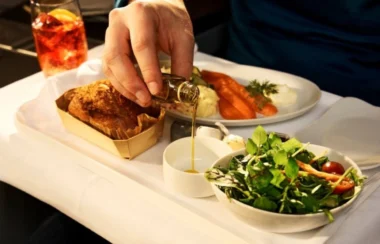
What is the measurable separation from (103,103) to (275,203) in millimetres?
380

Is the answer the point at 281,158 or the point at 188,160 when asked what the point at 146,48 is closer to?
the point at 188,160

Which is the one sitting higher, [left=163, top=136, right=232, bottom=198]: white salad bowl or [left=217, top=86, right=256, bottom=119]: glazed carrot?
[left=163, top=136, right=232, bottom=198]: white salad bowl

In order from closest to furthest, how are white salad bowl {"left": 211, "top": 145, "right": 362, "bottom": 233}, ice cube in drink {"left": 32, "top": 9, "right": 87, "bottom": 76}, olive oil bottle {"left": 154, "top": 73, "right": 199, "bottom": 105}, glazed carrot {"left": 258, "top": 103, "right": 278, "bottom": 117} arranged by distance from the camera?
white salad bowl {"left": 211, "top": 145, "right": 362, "bottom": 233} < olive oil bottle {"left": 154, "top": 73, "right": 199, "bottom": 105} < glazed carrot {"left": 258, "top": 103, "right": 278, "bottom": 117} < ice cube in drink {"left": 32, "top": 9, "right": 87, "bottom": 76}

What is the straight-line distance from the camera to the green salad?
0.71 m

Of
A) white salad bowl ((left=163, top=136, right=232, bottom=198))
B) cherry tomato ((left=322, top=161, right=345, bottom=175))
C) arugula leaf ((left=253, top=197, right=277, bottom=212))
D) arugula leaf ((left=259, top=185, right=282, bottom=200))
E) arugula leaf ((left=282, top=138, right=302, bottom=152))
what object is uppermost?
arugula leaf ((left=282, top=138, right=302, bottom=152))

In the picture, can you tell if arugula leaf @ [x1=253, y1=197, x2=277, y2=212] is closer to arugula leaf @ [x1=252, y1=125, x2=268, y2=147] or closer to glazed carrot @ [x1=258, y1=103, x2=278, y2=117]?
arugula leaf @ [x1=252, y1=125, x2=268, y2=147]

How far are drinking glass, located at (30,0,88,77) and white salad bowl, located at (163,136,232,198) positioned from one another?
1.50ft

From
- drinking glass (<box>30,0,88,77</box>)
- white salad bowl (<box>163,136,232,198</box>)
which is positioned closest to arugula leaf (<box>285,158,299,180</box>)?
white salad bowl (<box>163,136,232,198</box>)

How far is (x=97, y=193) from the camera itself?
86 centimetres

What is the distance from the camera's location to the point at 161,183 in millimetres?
847

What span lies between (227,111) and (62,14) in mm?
450

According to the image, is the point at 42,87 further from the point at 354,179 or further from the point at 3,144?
the point at 354,179

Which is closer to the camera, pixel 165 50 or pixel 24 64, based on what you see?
pixel 165 50

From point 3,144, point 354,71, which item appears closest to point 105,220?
point 3,144
